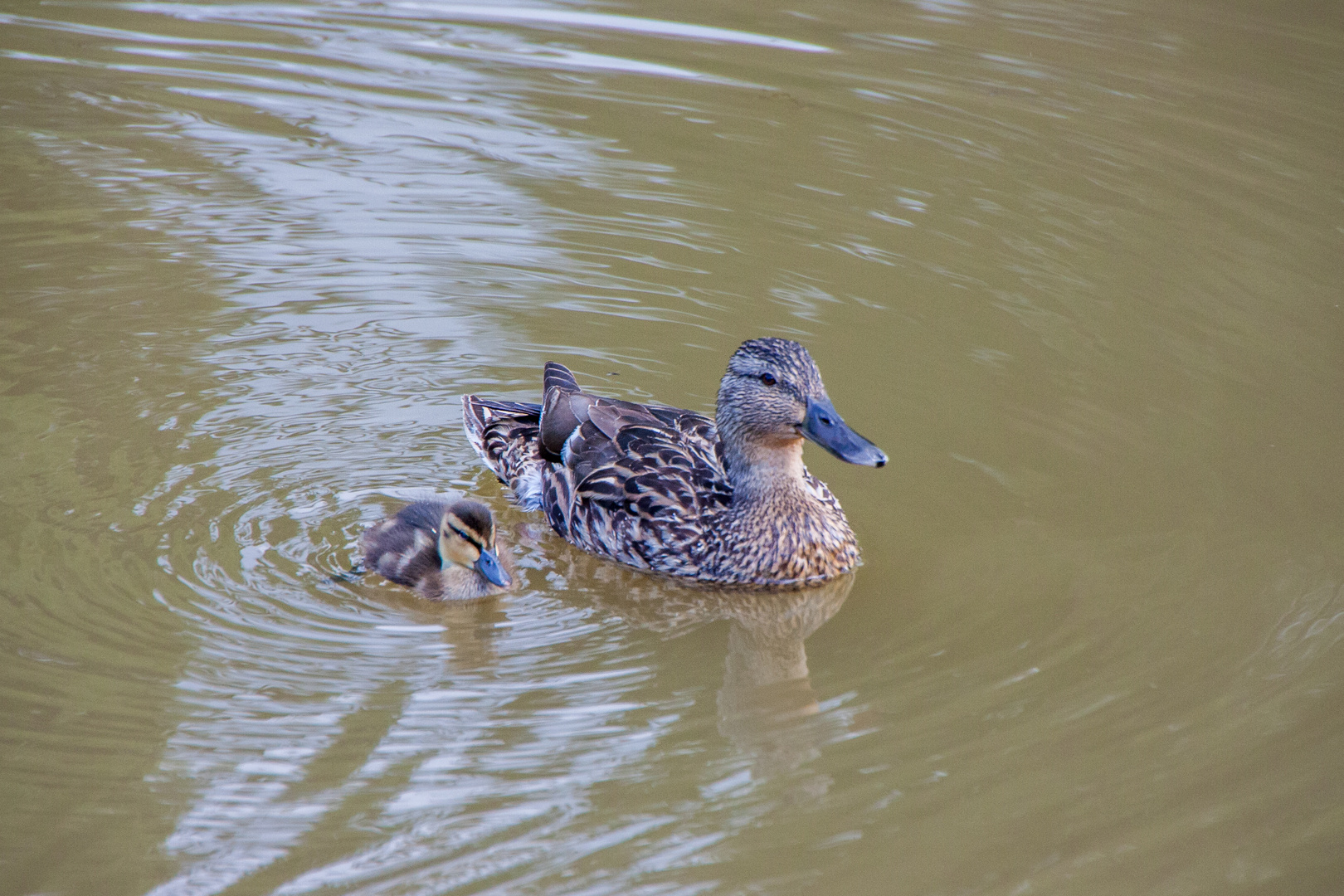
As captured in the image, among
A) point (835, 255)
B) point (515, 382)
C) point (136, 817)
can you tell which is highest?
point (835, 255)

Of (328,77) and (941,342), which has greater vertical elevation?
(328,77)

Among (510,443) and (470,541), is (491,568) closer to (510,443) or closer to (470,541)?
(470,541)

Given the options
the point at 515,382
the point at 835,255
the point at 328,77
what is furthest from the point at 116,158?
the point at 835,255

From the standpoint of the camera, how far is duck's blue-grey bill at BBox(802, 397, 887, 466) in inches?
187

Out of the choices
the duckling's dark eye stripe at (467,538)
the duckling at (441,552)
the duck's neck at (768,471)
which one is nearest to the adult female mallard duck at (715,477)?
the duck's neck at (768,471)

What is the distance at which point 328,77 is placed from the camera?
30.0ft

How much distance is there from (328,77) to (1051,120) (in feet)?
15.1

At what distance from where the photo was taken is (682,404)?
632cm

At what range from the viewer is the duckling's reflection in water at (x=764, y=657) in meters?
4.03

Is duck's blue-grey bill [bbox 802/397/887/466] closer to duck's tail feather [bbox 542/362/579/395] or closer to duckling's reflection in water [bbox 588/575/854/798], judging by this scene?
duckling's reflection in water [bbox 588/575/854/798]

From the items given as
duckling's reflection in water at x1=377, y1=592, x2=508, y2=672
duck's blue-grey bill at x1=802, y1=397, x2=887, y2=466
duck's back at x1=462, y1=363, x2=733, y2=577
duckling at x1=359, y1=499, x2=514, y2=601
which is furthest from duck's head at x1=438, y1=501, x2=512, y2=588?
duck's blue-grey bill at x1=802, y1=397, x2=887, y2=466

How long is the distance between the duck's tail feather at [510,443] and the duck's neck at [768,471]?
3.22 ft

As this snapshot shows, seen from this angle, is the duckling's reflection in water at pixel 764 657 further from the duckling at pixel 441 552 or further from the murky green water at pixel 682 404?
the duckling at pixel 441 552

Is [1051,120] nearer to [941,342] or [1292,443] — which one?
[941,342]
